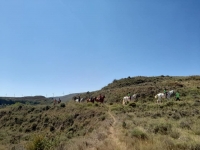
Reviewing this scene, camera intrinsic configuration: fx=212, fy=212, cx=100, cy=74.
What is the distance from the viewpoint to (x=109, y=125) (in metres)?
17.1

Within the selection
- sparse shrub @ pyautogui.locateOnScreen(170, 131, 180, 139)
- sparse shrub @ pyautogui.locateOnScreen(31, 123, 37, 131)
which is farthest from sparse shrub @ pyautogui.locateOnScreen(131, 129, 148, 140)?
sparse shrub @ pyautogui.locateOnScreen(31, 123, 37, 131)

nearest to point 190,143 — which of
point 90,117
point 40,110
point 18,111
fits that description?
point 90,117

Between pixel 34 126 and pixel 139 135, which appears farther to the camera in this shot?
pixel 34 126

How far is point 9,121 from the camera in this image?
41625 mm

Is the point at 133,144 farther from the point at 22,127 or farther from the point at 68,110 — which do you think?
the point at 22,127

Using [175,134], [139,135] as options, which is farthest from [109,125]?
[175,134]

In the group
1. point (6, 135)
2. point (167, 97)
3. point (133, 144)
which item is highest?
point (167, 97)

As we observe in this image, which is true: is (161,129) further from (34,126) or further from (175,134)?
(34,126)

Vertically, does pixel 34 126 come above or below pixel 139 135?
below

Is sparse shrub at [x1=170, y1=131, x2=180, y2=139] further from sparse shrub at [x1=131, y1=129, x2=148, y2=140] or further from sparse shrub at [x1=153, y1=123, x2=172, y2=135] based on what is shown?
sparse shrub at [x1=131, y1=129, x2=148, y2=140]

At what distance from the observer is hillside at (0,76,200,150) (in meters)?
9.52

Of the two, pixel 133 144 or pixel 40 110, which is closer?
pixel 133 144

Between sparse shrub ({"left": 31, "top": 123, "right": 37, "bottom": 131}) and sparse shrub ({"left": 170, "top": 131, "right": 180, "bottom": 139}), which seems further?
sparse shrub ({"left": 31, "top": 123, "right": 37, "bottom": 131})

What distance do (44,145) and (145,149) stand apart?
28.6 ft
